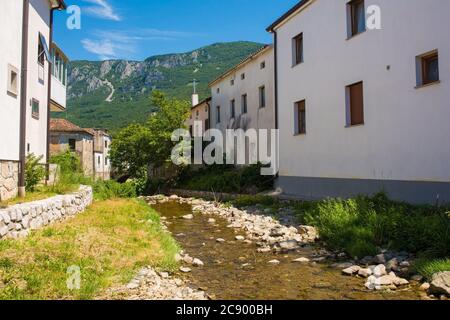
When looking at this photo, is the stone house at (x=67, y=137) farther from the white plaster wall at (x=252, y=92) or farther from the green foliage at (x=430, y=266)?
the green foliage at (x=430, y=266)

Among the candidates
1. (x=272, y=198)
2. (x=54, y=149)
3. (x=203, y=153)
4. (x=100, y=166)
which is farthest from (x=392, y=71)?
(x=100, y=166)

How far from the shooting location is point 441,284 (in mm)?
5430

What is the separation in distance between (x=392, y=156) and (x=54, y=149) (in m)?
33.7

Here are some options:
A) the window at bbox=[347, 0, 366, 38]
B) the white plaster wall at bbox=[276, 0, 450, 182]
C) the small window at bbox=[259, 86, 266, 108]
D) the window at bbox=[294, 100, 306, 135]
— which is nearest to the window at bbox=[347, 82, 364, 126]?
the white plaster wall at bbox=[276, 0, 450, 182]

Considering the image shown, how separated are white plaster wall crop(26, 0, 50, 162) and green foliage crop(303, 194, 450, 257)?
33.3 feet

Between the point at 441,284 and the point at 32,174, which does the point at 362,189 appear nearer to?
the point at 441,284

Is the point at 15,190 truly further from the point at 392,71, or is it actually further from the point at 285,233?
the point at 392,71

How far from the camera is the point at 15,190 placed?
394 inches

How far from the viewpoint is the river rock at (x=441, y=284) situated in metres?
5.34

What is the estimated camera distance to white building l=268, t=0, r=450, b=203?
985 cm

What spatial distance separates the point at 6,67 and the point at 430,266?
11125 millimetres

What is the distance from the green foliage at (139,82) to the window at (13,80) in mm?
59567

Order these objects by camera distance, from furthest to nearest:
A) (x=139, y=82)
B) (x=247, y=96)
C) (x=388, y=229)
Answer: (x=139, y=82) → (x=247, y=96) → (x=388, y=229)

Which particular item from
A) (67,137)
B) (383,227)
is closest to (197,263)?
(383,227)
